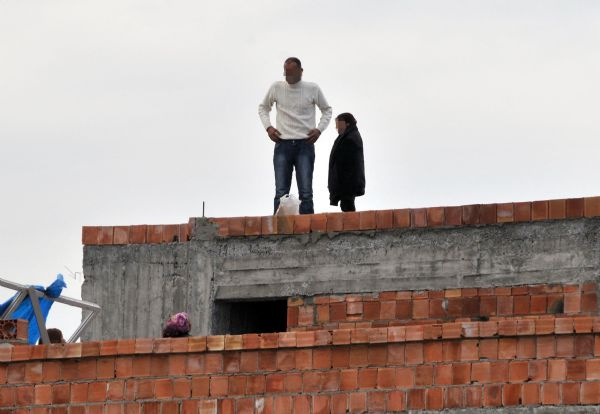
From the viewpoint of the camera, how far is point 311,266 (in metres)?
20.0

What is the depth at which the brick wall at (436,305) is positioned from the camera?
62.3 feet

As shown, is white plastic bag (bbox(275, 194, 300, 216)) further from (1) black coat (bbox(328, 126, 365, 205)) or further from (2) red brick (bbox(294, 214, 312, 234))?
(1) black coat (bbox(328, 126, 365, 205))

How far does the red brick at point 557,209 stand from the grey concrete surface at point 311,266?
0.07 metres

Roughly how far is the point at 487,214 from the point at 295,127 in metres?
2.93

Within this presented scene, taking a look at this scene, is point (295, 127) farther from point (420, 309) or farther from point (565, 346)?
point (565, 346)

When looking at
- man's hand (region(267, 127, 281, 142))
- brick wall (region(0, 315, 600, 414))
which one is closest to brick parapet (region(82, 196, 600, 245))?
man's hand (region(267, 127, 281, 142))

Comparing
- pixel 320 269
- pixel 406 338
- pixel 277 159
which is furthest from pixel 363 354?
pixel 277 159

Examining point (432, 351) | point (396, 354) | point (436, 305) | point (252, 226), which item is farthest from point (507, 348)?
point (252, 226)

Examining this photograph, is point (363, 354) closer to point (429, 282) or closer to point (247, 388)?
point (247, 388)

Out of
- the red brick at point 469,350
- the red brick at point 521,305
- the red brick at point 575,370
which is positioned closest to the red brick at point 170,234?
the red brick at point 521,305

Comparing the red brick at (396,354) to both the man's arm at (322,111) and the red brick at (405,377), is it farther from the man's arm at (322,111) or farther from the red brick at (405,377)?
the man's arm at (322,111)

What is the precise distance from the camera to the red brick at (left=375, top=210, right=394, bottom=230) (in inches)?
777

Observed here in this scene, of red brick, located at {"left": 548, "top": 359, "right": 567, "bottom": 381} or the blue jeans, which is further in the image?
the blue jeans

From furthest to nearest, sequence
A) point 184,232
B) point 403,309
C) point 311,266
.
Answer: point 184,232, point 311,266, point 403,309
